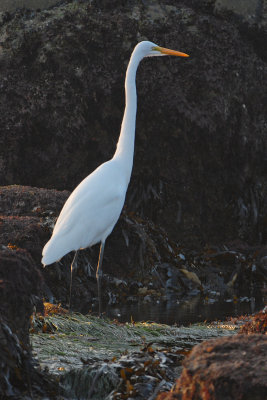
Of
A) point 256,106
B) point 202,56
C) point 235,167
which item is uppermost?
point 202,56

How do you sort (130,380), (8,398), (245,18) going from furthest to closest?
1. (245,18)
2. (130,380)
3. (8,398)

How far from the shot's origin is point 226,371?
2.27m

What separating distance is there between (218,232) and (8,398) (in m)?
7.51

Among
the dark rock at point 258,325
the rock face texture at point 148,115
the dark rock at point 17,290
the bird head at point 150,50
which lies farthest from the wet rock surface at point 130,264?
the dark rock at point 17,290

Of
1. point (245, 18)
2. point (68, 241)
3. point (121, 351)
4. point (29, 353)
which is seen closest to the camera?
point (29, 353)

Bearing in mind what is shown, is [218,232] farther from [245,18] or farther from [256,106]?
[245,18]

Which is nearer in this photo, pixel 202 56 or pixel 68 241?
pixel 68 241

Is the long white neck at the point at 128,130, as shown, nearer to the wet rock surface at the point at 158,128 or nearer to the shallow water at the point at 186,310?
the shallow water at the point at 186,310

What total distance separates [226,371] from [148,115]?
800 cm

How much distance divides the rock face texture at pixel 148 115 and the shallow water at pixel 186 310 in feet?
7.84

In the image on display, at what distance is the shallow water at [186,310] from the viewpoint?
6.73 m

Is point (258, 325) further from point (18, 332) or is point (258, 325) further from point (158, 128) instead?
point (158, 128)

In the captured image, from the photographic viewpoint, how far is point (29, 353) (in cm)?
344

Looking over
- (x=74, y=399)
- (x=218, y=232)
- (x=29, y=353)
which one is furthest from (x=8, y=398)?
(x=218, y=232)
